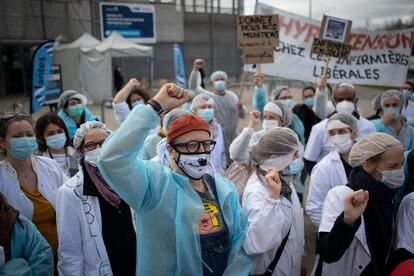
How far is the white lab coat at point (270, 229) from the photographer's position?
7.11 ft

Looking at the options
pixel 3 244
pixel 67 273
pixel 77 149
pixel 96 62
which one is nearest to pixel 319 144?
pixel 77 149

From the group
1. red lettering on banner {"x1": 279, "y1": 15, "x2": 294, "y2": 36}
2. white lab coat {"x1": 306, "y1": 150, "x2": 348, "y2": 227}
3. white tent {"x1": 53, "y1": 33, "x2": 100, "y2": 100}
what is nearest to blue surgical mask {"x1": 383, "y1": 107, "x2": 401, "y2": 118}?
white lab coat {"x1": 306, "y1": 150, "x2": 348, "y2": 227}

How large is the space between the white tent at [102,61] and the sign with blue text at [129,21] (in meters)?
5.24

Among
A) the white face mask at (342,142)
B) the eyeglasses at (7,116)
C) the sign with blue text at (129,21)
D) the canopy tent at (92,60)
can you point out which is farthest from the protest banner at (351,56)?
the sign with blue text at (129,21)

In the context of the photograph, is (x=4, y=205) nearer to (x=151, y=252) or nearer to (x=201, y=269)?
(x=151, y=252)

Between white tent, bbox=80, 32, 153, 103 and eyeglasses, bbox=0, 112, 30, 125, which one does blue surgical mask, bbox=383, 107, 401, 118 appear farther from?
white tent, bbox=80, 32, 153, 103

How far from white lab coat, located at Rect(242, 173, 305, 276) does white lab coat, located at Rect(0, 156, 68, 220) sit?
1643 mm

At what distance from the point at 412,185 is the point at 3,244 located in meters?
3.04

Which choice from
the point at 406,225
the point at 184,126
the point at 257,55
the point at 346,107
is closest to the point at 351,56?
the point at 257,55

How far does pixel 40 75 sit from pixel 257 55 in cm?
518

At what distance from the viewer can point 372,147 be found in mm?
2559

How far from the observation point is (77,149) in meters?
2.89

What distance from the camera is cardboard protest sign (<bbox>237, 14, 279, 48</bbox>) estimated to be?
18.3ft

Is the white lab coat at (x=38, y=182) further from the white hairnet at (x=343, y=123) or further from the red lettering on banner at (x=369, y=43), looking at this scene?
the red lettering on banner at (x=369, y=43)
